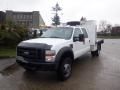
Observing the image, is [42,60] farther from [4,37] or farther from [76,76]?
[4,37]

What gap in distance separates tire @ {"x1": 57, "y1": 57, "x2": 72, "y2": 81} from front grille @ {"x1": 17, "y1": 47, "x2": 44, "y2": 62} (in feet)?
2.72

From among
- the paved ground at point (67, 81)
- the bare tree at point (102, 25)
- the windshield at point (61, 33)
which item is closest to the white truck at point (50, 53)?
the windshield at point (61, 33)

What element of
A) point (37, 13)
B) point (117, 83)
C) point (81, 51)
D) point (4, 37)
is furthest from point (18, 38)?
point (37, 13)

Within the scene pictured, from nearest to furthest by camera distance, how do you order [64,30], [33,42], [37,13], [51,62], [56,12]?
[51,62]
[33,42]
[64,30]
[56,12]
[37,13]

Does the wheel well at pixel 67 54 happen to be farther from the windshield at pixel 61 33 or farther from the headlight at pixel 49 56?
the windshield at pixel 61 33

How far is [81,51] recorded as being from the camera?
9.27 metres

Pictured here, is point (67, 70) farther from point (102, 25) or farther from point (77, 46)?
point (102, 25)

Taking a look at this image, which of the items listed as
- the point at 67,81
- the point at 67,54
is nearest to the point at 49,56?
the point at 67,54

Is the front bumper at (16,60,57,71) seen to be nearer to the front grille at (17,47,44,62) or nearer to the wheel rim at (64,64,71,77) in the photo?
the front grille at (17,47,44,62)

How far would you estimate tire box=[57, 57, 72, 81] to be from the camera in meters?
7.11

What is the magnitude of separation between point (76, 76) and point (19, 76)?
2.19 meters

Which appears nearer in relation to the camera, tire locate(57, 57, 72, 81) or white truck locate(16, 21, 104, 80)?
white truck locate(16, 21, 104, 80)

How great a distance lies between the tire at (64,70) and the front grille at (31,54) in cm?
83

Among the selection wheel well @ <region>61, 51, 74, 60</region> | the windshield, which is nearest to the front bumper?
wheel well @ <region>61, 51, 74, 60</region>
